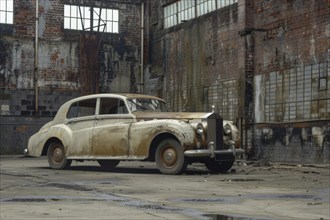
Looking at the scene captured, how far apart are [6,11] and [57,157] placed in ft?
35.6

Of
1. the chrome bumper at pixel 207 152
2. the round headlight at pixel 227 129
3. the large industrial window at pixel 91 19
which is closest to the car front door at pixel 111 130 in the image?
the chrome bumper at pixel 207 152

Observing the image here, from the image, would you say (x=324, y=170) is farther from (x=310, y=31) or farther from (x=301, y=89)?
(x=310, y=31)

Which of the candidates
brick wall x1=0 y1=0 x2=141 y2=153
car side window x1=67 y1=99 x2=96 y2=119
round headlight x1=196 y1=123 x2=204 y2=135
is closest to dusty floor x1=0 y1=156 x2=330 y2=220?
round headlight x1=196 y1=123 x2=204 y2=135

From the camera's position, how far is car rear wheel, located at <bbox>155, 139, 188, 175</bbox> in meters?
11.5

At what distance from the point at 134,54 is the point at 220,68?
614cm

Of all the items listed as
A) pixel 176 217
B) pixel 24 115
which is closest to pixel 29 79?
pixel 24 115

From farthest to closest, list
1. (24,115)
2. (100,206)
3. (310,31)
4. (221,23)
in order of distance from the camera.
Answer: (24,115) → (221,23) → (310,31) → (100,206)

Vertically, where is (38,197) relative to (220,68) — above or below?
below

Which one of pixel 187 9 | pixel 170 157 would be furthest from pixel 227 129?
pixel 187 9

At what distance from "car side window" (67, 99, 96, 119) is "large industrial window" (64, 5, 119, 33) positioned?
10.8 metres

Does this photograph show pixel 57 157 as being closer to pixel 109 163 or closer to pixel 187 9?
pixel 109 163

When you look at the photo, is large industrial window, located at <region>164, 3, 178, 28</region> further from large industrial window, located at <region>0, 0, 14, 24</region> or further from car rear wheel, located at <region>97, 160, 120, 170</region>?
car rear wheel, located at <region>97, 160, 120, 170</region>

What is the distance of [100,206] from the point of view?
6.55m

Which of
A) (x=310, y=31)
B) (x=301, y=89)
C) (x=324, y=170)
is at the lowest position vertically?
(x=324, y=170)
